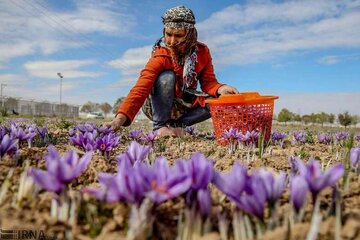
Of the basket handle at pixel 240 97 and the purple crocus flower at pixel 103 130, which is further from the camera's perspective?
the basket handle at pixel 240 97

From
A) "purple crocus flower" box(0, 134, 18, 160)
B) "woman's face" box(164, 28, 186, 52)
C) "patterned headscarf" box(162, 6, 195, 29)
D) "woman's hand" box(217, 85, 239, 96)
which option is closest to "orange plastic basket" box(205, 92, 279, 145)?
"woman's hand" box(217, 85, 239, 96)

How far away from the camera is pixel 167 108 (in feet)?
16.2

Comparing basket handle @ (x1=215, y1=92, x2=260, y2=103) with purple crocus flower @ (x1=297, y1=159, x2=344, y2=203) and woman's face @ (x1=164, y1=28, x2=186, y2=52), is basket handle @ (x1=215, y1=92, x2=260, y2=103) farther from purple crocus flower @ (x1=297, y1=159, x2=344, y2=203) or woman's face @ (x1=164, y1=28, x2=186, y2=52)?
purple crocus flower @ (x1=297, y1=159, x2=344, y2=203)

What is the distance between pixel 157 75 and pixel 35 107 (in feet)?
171

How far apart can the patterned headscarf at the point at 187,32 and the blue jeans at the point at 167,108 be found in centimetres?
18

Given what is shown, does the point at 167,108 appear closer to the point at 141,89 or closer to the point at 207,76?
the point at 207,76

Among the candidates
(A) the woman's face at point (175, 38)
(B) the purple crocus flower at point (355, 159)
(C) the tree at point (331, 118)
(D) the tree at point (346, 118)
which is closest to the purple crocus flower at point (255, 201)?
(B) the purple crocus flower at point (355, 159)

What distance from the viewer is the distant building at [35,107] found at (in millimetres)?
45275

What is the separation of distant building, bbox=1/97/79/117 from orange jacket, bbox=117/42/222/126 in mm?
39926

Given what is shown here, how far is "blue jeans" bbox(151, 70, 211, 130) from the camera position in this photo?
4.67 m

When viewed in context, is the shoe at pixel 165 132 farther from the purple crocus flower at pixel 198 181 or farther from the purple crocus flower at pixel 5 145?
the purple crocus flower at pixel 198 181

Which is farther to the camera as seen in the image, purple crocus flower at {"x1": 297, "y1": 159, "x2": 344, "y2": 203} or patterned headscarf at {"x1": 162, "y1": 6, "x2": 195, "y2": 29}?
patterned headscarf at {"x1": 162, "y1": 6, "x2": 195, "y2": 29}

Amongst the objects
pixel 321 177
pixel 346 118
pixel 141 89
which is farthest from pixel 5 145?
pixel 346 118

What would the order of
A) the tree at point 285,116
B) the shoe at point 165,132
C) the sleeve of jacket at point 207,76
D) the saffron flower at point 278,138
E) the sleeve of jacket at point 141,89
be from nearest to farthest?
the sleeve of jacket at point 141,89, the saffron flower at point 278,138, the shoe at point 165,132, the sleeve of jacket at point 207,76, the tree at point 285,116
